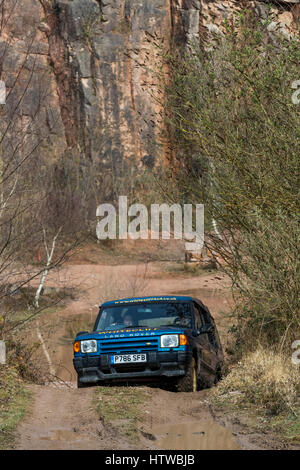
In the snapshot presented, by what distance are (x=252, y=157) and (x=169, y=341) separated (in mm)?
3158

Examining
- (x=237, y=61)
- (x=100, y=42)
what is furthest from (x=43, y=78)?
(x=100, y=42)

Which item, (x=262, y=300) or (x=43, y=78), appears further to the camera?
(x=262, y=300)

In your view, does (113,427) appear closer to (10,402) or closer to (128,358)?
(10,402)

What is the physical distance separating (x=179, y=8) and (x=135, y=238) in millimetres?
18233

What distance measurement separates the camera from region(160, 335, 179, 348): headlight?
9.37 m

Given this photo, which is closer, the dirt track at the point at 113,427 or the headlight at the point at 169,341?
the dirt track at the point at 113,427

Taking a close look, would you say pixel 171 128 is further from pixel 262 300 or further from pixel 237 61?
pixel 262 300

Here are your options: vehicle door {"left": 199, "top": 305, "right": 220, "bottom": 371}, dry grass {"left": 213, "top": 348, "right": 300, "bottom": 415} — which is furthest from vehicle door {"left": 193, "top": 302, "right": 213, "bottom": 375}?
dry grass {"left": 213, "top": 348, "right": 300, "bottom": 415}

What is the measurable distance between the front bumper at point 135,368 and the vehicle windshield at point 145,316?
762 millimetres

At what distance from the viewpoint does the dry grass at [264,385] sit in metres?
7.60

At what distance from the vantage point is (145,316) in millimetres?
10375

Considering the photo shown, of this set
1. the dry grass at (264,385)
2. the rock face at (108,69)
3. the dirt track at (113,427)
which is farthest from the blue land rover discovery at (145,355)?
the rock face at (108,69)

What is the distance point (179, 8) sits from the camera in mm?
49531

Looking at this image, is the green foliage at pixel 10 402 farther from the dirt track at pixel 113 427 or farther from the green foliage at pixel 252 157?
the green foliage at pixel 252 157
